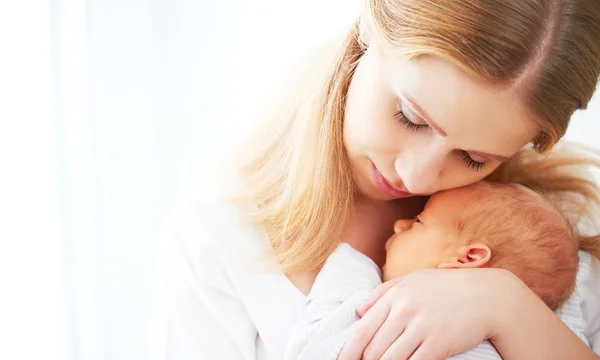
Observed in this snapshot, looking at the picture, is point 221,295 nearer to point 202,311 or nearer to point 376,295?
point 202,311

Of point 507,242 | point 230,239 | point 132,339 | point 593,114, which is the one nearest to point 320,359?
point 230,239

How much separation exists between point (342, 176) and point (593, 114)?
0.93m

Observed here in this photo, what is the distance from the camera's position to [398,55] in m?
1.16

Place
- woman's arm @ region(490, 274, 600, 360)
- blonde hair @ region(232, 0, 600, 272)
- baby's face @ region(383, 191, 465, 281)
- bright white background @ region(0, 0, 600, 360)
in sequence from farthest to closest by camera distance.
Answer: bright white background @ region(0, 0, 600, 360) → baby's face @ region(383, 191, 465, 281) → woman's arm @ region(490, 274, 600, 360) → blonde hair @ region(232, 0, 600, 272)

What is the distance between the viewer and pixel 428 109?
1.15 m

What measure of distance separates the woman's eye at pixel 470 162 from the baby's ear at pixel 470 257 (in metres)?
0.15

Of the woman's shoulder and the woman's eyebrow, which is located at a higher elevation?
the woman's eyebrow

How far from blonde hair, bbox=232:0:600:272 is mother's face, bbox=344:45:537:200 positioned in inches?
1.1

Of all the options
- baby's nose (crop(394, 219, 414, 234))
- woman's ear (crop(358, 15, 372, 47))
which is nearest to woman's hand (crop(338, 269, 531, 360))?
baby's nose (crop(394, 219, 414, 234))

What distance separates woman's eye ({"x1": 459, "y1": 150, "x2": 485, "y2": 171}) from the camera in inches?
49.1

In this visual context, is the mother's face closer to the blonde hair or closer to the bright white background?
the blonde hair

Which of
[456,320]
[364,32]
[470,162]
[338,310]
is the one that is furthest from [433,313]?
[364,32]

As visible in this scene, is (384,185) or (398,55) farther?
(384,185)

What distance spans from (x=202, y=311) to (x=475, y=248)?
53 cm
